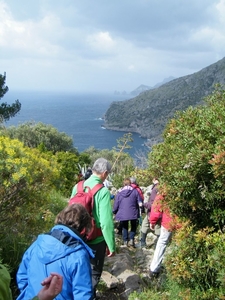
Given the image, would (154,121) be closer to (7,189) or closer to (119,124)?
(119,124)

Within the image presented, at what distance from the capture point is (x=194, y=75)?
524 ft

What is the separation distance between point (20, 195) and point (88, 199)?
1.11 metres

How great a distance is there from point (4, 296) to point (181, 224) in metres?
2.59

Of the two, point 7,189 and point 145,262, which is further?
point 145,262

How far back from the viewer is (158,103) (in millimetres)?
155125

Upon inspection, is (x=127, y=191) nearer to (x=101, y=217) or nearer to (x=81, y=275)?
(x=101, y=217)

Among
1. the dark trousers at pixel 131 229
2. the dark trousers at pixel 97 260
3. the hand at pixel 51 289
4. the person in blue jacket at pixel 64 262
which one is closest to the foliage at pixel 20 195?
the dark trousers at pixel 97 260

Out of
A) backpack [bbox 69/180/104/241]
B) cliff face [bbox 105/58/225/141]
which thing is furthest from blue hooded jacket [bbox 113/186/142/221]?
cliff face [bbox 105/58/225/141]

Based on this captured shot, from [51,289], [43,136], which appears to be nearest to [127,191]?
[51,289]

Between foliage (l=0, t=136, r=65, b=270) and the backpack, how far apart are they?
66 cm

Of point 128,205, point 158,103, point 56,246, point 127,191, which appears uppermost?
point 158,103

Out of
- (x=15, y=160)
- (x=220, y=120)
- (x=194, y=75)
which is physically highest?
(x=194, y=75)

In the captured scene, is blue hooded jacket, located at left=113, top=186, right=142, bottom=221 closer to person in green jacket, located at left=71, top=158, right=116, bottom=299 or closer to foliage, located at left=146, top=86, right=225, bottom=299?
person in green jacket, located at left=71, top=158, right=116, bottom=299

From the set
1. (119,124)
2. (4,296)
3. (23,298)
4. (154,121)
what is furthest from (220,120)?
(119,124)
